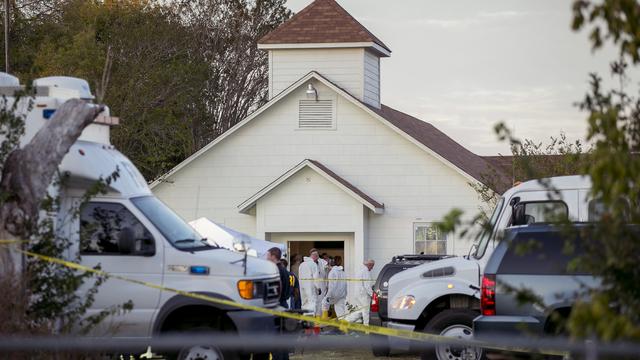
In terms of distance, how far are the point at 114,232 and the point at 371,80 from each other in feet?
88.9

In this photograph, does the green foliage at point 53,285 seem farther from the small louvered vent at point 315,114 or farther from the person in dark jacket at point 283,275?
the small louvered vent at point 315,114

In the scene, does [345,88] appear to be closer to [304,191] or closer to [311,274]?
[304,191]

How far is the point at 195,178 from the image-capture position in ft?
127

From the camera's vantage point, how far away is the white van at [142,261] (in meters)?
14.3

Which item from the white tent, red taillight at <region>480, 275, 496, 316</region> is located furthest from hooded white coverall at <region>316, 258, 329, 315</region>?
red taillight at <region>480, 275, 496, 316</region>

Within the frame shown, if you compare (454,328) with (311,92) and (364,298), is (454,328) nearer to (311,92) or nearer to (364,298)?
(364,298)

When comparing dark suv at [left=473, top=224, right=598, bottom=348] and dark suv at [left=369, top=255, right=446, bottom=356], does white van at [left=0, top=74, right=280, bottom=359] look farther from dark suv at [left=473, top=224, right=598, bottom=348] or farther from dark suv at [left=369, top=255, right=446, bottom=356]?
dark suv at [left=369, top=255, right=446, bottom=356]

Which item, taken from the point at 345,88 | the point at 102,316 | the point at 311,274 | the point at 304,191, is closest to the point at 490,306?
the point at 102,316

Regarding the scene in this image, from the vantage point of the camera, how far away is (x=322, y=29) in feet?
135

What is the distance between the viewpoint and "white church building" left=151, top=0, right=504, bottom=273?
123ft

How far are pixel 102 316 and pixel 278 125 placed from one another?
87.0ft

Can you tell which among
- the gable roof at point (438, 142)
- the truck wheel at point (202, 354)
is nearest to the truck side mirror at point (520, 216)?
the truck wheel at point (202, 354)

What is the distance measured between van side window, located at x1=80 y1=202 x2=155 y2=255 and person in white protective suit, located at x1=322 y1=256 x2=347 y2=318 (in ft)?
57.8

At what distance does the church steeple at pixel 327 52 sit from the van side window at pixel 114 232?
85.2 feet
